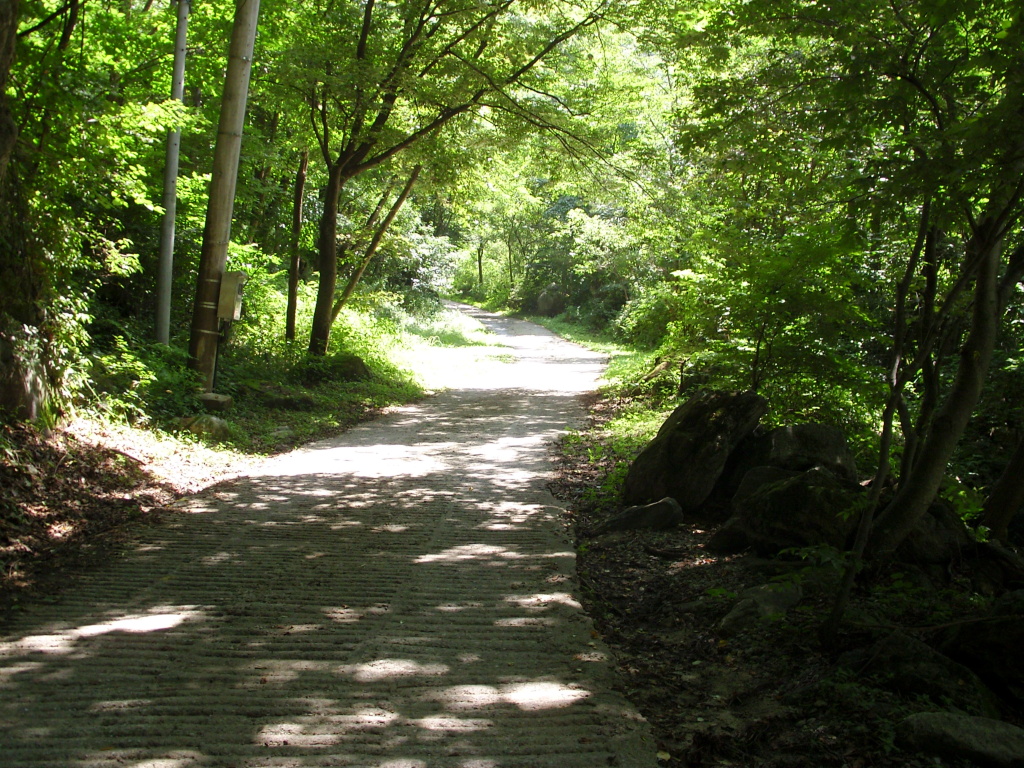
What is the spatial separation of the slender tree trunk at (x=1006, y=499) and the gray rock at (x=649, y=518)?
2.81 meters

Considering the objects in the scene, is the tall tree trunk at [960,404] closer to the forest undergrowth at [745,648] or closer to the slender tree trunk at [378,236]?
the forest undergrowth at [745,648]

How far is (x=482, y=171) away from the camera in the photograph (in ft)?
60.3

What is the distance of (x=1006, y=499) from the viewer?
707 centimetres

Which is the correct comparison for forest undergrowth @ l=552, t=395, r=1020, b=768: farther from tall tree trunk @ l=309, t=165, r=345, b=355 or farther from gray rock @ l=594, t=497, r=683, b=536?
tall tree trunk @ l=309, t=165, r=345, b=355

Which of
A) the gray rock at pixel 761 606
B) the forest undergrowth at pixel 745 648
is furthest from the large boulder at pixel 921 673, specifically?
the gray rock at pixel 761 606

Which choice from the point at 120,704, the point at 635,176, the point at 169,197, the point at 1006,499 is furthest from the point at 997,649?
the point at 635,176

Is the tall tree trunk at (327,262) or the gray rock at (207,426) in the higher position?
the tall tree trunk at (327,262)

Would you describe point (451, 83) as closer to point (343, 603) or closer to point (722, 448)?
point (722, 448)

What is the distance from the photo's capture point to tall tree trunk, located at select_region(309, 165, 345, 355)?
16.1 meters

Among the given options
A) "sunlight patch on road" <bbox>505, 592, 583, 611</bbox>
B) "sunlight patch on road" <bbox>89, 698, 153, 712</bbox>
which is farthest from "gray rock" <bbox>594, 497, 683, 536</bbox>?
"sunlight patch on road" <bbox>89, 698, 153, 712</bbox>

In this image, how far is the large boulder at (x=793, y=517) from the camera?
5.93 m

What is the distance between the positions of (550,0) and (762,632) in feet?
41.3

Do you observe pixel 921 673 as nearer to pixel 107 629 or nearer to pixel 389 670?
pixel 389 670

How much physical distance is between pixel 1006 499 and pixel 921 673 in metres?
4.02
